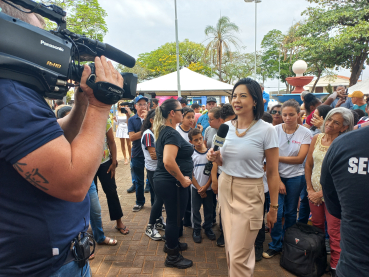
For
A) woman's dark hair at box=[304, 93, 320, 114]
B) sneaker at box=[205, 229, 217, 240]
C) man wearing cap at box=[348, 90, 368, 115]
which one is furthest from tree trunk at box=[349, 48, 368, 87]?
sneaker at box=[205, 229, 217, 240]

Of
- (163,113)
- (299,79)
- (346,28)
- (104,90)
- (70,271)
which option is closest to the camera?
(104,90)

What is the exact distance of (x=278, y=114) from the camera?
15.9 ft

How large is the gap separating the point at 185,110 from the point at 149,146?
3.18 feet

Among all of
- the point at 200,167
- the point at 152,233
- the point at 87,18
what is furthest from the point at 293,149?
the point at 87,18

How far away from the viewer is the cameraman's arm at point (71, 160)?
81cm

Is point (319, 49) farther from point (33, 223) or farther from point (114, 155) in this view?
point (33, 223)

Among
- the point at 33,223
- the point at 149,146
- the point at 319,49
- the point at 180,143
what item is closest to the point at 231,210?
the point at 180,143

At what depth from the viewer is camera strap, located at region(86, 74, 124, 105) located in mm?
989

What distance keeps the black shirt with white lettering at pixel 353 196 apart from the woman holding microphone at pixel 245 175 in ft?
2.85

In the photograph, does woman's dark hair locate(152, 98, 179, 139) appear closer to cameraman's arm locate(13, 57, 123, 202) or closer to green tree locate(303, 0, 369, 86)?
cameraman's arm locate(13, 57, 123, 202)

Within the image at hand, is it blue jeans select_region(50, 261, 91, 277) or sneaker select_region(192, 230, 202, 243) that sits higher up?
blue jeans select_region(50, 261, 91, 277)

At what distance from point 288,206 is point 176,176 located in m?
1.76

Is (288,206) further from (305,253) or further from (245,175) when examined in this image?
(245,175)

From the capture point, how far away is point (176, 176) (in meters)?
2.80
